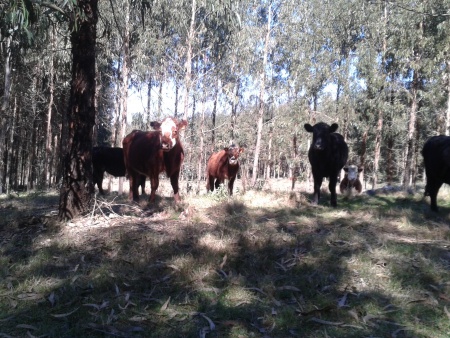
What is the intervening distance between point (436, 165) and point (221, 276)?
5626 mm

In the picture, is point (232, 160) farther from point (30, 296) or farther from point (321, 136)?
point (30, 296)

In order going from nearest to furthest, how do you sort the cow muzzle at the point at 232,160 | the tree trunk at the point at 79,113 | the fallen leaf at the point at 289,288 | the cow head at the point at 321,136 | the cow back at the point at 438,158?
the fallen leaf at the point at 289,288
the tree trunk at the point at 79,113
the cow back at the point at 438,158
the cow head at the point at 321,136
the cow muzzle at the point at 232,160

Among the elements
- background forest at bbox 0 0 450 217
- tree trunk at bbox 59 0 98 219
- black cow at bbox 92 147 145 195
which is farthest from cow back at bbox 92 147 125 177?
tree trunk at bbox 59 0 98 219

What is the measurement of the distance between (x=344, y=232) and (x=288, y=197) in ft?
10.2

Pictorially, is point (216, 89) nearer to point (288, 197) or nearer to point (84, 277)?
point (288, 197)

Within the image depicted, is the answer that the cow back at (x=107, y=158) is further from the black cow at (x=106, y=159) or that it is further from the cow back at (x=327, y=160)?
the cow back at (x=327, y=160)

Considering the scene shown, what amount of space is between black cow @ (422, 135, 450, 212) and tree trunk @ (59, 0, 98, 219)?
6.44 m

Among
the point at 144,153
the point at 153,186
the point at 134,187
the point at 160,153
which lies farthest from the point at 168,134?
the point at 134,187

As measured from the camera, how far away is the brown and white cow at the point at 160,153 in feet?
25.8

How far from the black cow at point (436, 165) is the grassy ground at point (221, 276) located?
1.73 metres

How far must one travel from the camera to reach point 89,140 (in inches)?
232

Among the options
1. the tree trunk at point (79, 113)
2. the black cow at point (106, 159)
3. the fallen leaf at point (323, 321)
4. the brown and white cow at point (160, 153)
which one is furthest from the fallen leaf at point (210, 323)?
the black cow at point (106, 159)

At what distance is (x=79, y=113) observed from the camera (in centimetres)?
574

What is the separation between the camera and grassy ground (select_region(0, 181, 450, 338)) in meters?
3.43
